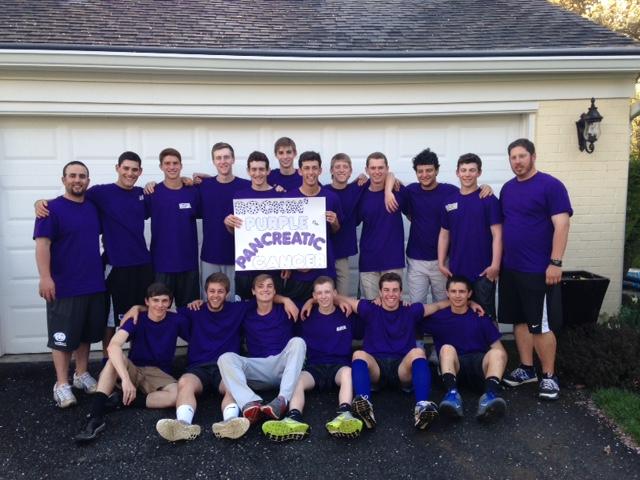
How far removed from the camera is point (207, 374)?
3689 millimetres

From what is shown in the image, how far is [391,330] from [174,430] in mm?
1684

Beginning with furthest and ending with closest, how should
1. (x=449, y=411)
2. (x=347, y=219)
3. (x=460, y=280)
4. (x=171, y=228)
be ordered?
(x=347, y=219)
(x=171, y=228)
(x=460, y=280)
(x=449, y=411)

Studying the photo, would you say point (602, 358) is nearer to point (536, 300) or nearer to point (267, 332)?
point (536, 300)

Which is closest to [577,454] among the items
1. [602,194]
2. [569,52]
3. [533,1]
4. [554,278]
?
[554,278]

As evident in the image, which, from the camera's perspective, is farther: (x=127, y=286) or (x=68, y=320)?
(x=127, y=286)

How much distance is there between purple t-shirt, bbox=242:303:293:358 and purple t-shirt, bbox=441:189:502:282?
4.80 feet

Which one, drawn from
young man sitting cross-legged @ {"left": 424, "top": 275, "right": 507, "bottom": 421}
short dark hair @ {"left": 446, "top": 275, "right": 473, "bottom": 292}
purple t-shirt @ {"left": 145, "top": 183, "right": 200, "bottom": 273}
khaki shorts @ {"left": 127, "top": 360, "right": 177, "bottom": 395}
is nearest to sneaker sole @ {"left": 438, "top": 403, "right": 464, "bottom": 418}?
young man sitting cross-legged @ {"left": 424, "top": 275, "right": 507, "bottom": 421}

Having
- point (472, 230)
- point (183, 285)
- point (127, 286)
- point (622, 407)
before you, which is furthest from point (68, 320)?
point (622, 407)

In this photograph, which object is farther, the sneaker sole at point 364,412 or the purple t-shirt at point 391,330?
the purple t-shirt at point 391,330

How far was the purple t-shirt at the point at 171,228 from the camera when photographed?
4.03 meters

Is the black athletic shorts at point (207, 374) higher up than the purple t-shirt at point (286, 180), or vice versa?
the purple t-shirt at point (286, 180)

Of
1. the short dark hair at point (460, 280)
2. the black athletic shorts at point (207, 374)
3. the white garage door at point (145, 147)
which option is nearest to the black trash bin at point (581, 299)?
the short dark hair at point (460, 280)

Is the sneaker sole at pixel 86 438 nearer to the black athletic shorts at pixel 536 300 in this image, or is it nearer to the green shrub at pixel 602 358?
the black athletic shorts at pixel 536 300

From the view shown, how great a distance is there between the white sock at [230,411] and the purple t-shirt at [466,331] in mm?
1619
